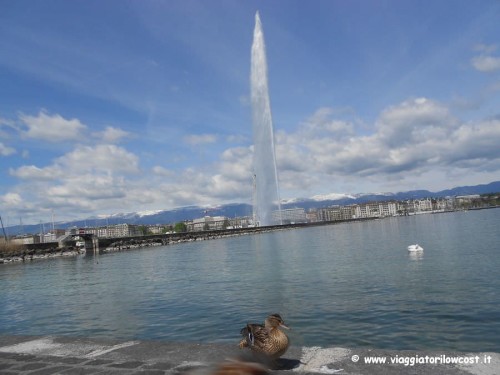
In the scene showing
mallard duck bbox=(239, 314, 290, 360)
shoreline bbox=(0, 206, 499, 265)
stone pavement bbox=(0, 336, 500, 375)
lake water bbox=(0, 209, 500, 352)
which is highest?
mallard duck bbox=(239, 314, 290, 360)

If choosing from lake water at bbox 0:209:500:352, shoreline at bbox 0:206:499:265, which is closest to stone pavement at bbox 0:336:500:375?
lake water at bbox 0:209:500:352

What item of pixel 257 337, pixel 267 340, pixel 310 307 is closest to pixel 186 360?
pixel 257 337

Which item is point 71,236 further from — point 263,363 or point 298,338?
point 263,363

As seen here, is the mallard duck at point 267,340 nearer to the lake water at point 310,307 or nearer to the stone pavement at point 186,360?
the stone pavement at point 186,360

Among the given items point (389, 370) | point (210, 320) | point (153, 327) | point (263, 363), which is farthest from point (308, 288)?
point (263, 363)

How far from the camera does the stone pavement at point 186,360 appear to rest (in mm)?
4707

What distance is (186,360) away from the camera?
548cm

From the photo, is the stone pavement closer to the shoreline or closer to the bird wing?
the bird wing

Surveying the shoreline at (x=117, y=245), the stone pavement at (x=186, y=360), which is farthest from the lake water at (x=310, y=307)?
the shoreline at (x=117, y=245)

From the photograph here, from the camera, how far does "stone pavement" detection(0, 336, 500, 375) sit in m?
4.71

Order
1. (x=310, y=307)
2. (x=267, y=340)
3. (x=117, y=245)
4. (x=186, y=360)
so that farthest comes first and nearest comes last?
(x=117, y=245)
(x=310, y=307)
(x=186, y=360)
(x=267, y=340)

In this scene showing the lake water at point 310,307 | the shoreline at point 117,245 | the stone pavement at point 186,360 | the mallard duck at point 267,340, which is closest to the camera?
the stone pavement at point 186,360

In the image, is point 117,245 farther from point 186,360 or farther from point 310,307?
point 186,360

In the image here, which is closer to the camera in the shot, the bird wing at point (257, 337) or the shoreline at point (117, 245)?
the bird wing at point (257, 337)
